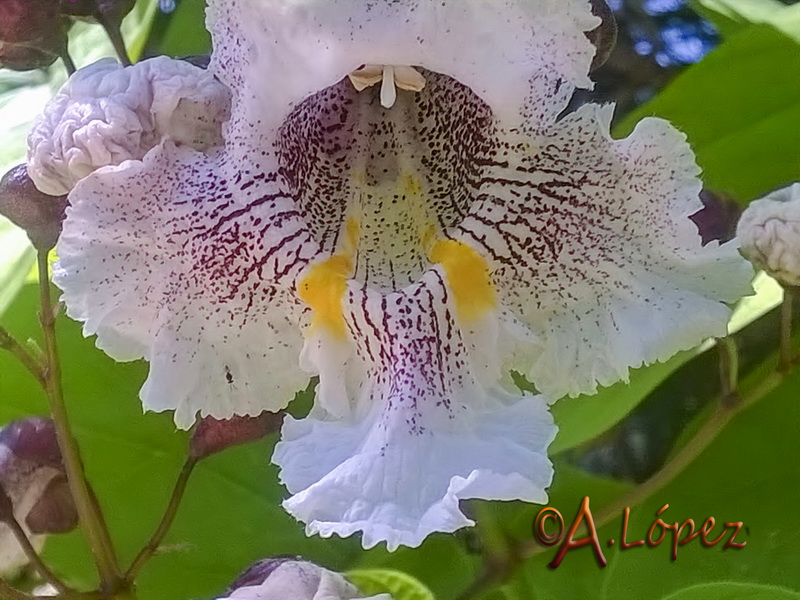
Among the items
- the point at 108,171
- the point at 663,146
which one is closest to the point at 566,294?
the point at 663,146

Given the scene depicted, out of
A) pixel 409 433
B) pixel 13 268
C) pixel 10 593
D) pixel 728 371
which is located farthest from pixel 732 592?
pixel 13 268

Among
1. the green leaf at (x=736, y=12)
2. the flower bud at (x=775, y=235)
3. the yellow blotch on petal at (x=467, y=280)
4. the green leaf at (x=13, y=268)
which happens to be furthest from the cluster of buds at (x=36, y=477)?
the green leaf at (x=736, y=12)

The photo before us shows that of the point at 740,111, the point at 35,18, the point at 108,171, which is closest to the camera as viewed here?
the point at 108,171

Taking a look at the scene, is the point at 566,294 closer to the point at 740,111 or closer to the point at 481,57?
the point at 481,57

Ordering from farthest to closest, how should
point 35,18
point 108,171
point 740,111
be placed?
point 740,111 < point 35,18 < point 108,171

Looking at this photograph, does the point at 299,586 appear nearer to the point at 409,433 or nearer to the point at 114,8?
the point at 409,433

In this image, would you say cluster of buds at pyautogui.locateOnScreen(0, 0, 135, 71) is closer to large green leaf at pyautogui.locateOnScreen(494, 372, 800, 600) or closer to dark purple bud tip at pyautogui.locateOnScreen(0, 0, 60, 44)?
dark purple bud tip at pyautogui.locateOnScreen(0, 0, 60, 44)

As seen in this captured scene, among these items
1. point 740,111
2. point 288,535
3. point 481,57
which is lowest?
point 288,535
